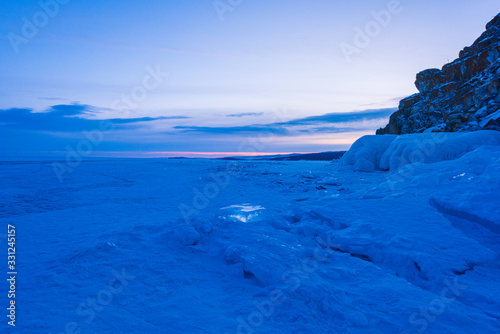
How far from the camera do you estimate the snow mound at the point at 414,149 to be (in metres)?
11.6

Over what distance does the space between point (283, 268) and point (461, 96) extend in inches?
1078

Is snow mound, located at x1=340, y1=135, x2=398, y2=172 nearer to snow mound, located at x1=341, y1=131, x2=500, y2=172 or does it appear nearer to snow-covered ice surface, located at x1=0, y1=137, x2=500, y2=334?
snow mound, located at x1=341, y1=131, x2=500, y2=172

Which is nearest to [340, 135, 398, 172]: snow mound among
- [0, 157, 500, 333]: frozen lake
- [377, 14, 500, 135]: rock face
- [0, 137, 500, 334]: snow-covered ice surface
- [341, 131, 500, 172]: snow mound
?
[341, 131, 500, 172]: snow mound

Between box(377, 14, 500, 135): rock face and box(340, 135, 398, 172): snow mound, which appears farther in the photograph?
box(377, 14, 500, 135): rock face

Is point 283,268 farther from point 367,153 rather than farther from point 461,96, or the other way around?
point 461,96

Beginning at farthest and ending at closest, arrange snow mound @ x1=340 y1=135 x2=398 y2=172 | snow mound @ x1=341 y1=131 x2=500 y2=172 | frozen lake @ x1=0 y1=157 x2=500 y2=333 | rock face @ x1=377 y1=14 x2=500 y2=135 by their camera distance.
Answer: rock face @ x1=377 y1=14 x2=500 y2=135 < snow mound @ x1=340 y1=135 x2=398 y2=172 < snow mound @ x1=341 y1=131 x2=500 y2=172 < frozen lake @ x1=0 y1=157 x2=500 y2=333

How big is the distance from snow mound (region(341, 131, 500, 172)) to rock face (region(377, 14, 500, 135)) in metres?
4.11

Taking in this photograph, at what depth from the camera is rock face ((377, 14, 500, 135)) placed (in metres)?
17.8

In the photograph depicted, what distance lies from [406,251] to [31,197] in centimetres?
1096

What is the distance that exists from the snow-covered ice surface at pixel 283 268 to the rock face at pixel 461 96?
13.9m

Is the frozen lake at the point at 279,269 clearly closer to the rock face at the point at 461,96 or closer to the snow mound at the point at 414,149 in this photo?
the snow mound at the point at 414,149

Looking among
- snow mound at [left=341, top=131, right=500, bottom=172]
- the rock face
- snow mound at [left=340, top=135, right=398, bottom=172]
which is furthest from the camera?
the rock face

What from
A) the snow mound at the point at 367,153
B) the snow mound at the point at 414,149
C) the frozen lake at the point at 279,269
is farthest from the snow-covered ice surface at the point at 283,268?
the snow mound at the point at 367,153

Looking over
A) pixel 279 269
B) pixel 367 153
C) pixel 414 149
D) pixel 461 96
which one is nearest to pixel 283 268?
pixel 279 269
